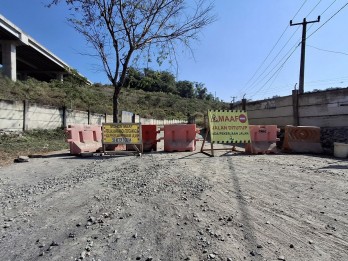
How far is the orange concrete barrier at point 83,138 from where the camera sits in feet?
38.4

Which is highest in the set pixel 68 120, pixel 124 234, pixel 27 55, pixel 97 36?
pixel 27 55

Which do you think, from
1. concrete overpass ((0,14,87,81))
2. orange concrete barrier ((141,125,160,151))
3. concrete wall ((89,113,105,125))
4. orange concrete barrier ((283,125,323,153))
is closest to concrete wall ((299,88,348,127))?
orange concrete barrier ((283,125,323,153))

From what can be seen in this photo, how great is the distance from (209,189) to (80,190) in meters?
2.40

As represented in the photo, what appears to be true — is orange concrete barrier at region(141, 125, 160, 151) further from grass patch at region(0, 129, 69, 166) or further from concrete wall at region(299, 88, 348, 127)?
concrete wall at region(299, 88, 348, 127)

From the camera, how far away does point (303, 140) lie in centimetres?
1241

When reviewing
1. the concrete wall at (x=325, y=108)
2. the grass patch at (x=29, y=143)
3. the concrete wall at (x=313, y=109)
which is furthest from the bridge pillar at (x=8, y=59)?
the concrete wall at (x=325, y=108)

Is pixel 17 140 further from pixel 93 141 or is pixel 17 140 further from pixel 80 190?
pixel 80 190

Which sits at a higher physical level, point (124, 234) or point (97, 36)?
point (97, 36)

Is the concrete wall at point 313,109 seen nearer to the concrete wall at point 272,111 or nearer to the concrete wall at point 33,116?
the concrete wall at point 272,111

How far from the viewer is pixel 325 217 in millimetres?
4410

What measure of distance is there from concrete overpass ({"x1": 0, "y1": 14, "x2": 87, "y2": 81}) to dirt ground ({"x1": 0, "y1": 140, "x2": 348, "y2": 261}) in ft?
92.2

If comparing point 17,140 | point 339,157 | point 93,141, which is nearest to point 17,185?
point 93,141

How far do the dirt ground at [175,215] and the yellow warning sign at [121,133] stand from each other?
12.6 feet

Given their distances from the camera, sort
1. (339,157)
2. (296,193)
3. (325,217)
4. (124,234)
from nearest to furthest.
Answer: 1. (124,234)
2. (325,217)
3. (296,193)
4. (339,157)
